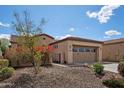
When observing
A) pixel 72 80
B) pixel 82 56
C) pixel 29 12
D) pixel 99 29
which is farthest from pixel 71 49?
pixel 72 80

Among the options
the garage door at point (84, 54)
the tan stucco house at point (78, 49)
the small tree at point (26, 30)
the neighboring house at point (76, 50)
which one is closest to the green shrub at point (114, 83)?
the small tree at point (26, 30)

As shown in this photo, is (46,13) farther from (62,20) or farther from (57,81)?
(57,81)

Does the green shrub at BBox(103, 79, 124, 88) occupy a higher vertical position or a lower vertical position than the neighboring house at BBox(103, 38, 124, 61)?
lower

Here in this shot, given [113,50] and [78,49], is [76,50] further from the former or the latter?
[113,50]

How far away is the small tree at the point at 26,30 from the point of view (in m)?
9.23

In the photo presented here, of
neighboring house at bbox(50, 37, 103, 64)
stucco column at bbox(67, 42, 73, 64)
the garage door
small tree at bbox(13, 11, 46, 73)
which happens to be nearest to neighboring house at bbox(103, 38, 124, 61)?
neighboring house at bbox(50, 37, 103, 64)

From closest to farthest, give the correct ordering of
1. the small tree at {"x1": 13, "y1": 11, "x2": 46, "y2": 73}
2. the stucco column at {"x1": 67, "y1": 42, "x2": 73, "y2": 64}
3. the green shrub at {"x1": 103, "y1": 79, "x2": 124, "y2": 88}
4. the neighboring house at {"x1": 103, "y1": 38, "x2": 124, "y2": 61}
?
the green shrub at {"x1": 103, "y1": 79, "x2": 124, "y2": 88}
the small tree at {"x1": 13, "y1": 11, "x2": 46, "y2": 73}
the stucco column at {"x1": 67, "y1": 42, "x2": 73, "y2": 64}
the neighboring house at {"x1": 103, "y1": 38, "x2": 124, "y2": 61}

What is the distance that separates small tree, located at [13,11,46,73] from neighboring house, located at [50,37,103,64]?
6275 mm

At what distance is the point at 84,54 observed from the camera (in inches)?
666

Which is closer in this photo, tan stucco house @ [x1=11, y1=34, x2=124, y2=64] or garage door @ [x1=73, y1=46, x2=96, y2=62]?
tan stucco house @ [x1=11, y1=34, x2=124, y2=64]

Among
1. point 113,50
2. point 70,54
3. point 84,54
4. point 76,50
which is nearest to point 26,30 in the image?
point 70,54

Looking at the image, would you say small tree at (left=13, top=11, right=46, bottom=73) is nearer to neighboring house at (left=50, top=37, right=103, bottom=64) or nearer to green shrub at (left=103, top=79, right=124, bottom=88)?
green shrub at (left=103, top=79, right=124, bottom=88)

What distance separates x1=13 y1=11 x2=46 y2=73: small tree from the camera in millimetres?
9232

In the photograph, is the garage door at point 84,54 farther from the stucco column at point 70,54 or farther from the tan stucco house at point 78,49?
the stucco column at point 70,54
